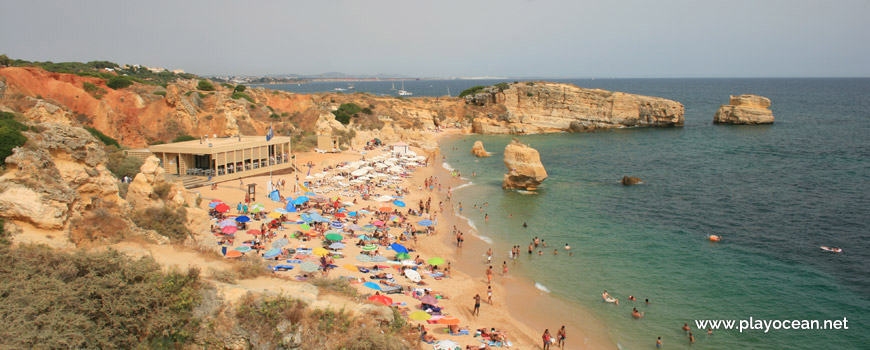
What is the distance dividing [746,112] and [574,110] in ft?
91.1

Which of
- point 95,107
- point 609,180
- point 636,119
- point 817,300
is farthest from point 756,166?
point 95,107

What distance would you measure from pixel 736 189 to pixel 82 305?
131 ft

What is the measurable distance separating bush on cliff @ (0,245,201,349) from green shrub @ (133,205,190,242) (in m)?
4.51

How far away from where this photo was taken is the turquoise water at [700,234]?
676 inches

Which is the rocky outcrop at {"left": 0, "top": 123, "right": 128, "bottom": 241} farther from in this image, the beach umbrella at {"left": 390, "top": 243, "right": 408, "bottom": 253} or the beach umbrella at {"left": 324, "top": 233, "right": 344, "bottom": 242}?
the beach umbrella at {"left": 390, "top": 243, "right": 408, "bottom": 253}

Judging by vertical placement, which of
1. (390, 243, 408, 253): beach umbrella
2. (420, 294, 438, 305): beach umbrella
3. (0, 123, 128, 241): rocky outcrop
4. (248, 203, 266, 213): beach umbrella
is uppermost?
(0, 123, 128, 241): rocky outcrop

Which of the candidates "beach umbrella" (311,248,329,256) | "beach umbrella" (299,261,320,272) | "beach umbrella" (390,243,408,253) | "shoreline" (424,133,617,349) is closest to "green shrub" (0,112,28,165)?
"beach umbrella" (299,261,320,272)

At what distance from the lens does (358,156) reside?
45.2 m

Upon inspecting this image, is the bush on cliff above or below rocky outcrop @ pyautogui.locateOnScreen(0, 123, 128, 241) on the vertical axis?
below

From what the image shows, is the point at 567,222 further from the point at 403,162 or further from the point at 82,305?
the point at 82,305

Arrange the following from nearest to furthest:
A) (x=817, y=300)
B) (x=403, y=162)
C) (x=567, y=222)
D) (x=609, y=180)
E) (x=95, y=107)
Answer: (x=817, y=300) < (x=567, y=222) < (x=95, y=107) < (x=609, y=180) < (x=403, y=162)

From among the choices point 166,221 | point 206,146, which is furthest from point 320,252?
point 206,146

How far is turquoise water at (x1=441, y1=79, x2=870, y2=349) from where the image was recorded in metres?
17.2

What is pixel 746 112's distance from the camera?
3046 inches
